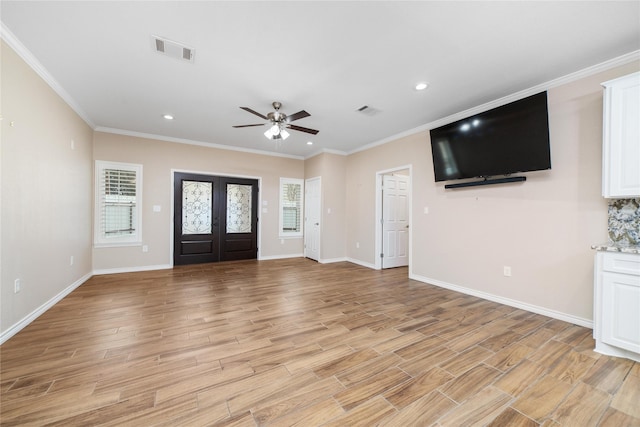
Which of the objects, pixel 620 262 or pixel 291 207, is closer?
pixel 620 262

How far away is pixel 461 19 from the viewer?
205cm

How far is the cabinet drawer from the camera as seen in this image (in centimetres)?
208

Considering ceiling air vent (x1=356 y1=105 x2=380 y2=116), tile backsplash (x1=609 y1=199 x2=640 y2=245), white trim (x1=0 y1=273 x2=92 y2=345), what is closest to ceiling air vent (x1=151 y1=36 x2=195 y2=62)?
ceiling air vent (x1=356 y1=105 x2=380 y2=116)

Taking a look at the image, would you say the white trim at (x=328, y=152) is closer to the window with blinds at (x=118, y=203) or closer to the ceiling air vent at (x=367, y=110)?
the ceiling air vent at (x=367, y=110)

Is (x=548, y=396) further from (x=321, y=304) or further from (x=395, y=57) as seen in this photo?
(x=395, y=57)

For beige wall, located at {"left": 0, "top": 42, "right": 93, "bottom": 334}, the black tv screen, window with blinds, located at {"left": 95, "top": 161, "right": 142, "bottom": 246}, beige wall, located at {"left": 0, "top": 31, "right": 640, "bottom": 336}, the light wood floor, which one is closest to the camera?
the light wood floor

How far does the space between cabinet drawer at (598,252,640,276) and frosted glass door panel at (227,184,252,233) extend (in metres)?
5.96

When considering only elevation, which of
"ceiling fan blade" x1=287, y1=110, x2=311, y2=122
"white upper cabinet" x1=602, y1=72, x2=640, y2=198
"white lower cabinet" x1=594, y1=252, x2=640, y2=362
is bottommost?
"white lower cabinet" x1=594, y1=252, x2=640, y2=362

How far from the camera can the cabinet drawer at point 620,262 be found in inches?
81.8

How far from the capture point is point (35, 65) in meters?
2.69

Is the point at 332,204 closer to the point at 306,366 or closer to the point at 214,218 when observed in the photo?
the point at 214,218

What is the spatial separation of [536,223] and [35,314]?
594 centimetres

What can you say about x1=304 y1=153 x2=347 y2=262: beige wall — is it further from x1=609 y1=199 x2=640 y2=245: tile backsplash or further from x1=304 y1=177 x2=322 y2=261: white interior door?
x1=609 y1=199 x2=640 y2=245: tile backsplash

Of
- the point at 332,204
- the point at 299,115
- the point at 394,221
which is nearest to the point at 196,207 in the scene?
the point at 332,204
